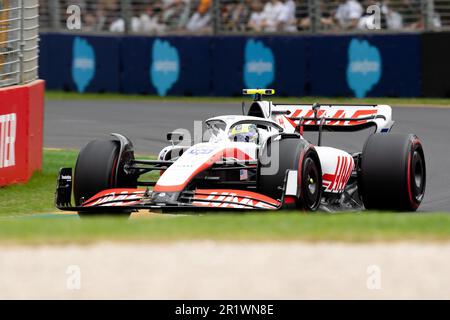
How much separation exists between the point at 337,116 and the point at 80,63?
13.6 m

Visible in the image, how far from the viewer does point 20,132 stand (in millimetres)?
13344

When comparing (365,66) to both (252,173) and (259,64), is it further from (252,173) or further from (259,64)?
(252,173)

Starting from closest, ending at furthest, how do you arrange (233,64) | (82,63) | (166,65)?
(233,64)
(166,65)
(82,63)

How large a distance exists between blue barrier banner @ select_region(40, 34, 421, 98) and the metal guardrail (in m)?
8.72

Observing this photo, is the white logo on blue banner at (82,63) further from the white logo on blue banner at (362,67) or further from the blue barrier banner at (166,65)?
the white logo on blue banner at (362,67)

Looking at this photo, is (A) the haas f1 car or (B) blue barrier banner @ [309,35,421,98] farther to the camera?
(B) blue barrier banner @ [309,35,421,98]

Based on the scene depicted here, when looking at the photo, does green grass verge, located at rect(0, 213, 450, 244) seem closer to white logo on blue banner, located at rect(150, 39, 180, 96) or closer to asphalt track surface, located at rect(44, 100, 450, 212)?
asphalt track surface, located at rect(44, 100, 450, 212)

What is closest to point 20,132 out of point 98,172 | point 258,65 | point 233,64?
point 98,172

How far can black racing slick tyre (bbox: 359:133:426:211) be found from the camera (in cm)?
1064

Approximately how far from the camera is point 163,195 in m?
9.64

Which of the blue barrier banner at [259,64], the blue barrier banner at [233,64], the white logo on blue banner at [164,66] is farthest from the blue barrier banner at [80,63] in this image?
the blue barrier banner at [259,64]

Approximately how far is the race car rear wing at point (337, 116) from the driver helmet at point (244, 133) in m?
0.92

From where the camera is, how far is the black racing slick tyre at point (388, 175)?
34.9 ft

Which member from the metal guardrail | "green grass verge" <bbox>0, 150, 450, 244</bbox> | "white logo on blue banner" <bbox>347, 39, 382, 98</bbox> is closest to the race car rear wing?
the metal guardrail
